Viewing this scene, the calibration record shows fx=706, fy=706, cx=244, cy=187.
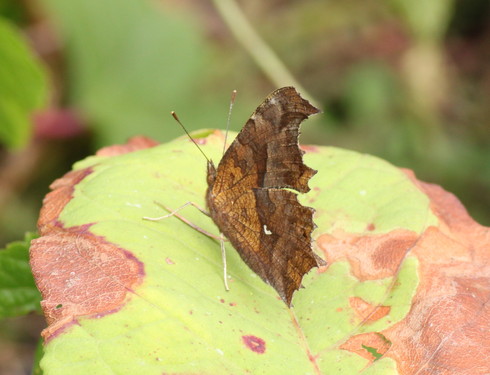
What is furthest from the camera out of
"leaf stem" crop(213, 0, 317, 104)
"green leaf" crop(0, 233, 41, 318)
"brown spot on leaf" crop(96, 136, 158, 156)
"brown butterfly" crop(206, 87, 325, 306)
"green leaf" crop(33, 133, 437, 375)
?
"leaf stem" crop(213, 0, 317, 104)

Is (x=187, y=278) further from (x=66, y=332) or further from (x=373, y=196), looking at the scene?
(x=373, y=196)

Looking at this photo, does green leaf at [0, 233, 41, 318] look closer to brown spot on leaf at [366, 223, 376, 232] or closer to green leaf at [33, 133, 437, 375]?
green leaf at [33, 133, 437, 375]

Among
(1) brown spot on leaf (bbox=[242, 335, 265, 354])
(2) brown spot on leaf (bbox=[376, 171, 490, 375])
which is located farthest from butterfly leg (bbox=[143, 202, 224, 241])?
(2) brown spot on leaf (bbox=[376, 171, 490, 375])

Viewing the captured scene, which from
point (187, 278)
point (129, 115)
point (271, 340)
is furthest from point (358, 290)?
point (129, 115)

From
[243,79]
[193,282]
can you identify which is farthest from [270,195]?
[243,79]

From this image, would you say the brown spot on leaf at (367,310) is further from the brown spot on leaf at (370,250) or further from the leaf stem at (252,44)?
the leaf stem at (252,44)

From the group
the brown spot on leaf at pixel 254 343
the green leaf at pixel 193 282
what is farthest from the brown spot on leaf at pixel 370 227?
the brown spot on leaf at pixel 254 343
